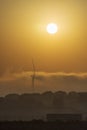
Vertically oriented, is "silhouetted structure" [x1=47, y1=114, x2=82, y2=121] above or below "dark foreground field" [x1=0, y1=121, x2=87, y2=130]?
above

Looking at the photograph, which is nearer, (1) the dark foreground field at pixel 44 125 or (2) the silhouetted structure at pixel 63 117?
(1) the dark foreground field at pixel 44 125

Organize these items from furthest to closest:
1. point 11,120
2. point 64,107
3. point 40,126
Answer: point 64,107, point 11,120, point 40,126

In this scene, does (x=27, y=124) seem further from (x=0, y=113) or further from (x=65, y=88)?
(x=65, y=88)

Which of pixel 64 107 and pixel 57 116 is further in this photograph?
pixel 64 107

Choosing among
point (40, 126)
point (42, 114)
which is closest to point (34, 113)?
point (42, 114)

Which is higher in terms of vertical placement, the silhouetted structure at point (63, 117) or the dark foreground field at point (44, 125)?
the silhouetted structure at point (63, 117)

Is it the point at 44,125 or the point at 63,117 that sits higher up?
the point at 63,117

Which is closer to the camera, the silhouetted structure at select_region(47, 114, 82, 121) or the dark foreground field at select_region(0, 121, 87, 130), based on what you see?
the dark foreground field at select_region(0, 121, 87, 130)

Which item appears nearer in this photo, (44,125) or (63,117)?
(44,125)
